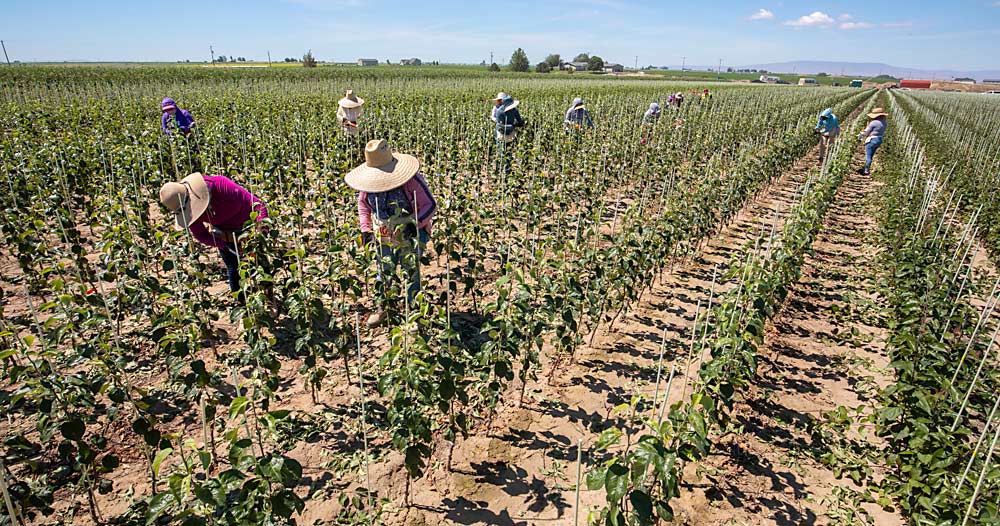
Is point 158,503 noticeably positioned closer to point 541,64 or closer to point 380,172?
point 380,172

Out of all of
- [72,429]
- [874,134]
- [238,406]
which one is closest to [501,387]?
[238,406]

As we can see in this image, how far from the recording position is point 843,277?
6168mm

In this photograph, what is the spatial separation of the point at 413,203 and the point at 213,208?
1.66 m

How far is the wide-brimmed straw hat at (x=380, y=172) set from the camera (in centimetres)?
384

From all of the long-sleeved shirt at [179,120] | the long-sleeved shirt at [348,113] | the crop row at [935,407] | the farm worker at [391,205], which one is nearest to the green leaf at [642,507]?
the crop row at [935,407]

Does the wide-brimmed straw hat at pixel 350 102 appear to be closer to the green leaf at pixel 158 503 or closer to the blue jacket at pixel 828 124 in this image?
the green leaf at pixel 158 503

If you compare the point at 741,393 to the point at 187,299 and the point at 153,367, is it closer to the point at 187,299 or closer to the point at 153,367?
the point at 187,299

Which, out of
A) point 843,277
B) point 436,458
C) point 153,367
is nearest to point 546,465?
point 436,458

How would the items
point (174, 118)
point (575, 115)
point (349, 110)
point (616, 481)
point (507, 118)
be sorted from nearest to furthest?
1. point (616, 481)
2. point (174, 118)
3. point (507, 118)
4. point (349, 110)
5. point (575, 115)

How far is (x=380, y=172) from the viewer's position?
393 centimetres

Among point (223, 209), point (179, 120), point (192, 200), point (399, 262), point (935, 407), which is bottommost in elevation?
point (935, 407)

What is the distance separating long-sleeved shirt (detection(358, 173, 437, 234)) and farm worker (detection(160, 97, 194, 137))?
6.45 meters

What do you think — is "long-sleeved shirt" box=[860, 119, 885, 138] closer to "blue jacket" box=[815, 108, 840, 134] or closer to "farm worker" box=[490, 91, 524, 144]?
"blue jacket" box=[815, 108, 840, 134]

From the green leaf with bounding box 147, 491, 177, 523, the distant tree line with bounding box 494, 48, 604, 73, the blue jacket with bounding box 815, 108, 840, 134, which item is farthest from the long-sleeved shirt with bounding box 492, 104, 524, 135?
the distant tree line with bounding box 494, 48, 604, 73
